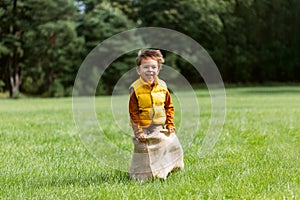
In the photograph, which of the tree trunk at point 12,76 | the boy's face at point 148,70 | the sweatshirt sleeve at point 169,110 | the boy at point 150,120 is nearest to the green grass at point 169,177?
the boy at point 150,120

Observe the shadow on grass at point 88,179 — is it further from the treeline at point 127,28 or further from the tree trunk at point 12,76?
the tree trunk at point 12,76

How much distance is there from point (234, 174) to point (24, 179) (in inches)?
70.6

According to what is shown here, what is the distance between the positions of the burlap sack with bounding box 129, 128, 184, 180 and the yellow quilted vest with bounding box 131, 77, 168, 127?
115 millimetres

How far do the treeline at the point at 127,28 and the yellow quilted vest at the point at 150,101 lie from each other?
25447mm

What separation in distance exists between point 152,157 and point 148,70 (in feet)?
Answer: 2.36

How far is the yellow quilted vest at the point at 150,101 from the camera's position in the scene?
404 cm

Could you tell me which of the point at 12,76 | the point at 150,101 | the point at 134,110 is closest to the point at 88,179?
the point at 134,110

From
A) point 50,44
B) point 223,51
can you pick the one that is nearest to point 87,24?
point 50,44

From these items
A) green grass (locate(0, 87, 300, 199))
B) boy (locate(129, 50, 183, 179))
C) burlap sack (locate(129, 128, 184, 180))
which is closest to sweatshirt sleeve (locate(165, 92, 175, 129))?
boy (locate(129, 50, 183, 179))

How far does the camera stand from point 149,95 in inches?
160

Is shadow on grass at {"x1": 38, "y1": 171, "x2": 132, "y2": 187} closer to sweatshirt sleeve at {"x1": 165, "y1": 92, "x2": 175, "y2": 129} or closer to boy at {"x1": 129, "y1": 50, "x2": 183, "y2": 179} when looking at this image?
boy at {"x1": 129, "y1": 50, "x2": 183, "y2": 179}

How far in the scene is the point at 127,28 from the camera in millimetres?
32000

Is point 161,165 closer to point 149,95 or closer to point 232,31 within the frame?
point 149,95

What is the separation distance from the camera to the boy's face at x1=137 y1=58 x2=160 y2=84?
4035 mm
